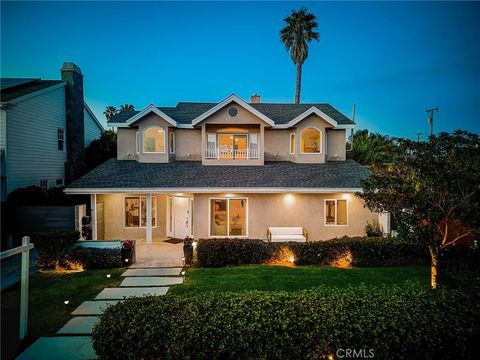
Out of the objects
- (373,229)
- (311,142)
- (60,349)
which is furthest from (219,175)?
(60,349)

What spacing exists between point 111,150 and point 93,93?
240 ft

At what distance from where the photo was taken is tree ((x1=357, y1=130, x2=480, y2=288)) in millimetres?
7039

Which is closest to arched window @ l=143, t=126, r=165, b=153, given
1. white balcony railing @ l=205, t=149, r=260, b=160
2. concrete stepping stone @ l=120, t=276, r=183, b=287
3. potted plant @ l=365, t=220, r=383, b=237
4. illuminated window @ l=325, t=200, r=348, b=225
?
white balcony railing @ l=205, t=149, r=260, b=160

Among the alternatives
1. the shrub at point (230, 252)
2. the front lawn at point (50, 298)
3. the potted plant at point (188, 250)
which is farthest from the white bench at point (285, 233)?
the front lawn at point (50, 298)

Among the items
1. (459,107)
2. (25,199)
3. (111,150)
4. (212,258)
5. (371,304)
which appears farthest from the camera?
(459,107)

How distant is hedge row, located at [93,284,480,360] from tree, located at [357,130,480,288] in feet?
9.00

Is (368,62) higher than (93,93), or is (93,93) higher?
(368,62)

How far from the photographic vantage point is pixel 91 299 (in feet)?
28.6

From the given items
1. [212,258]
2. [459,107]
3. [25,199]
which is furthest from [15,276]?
[459,107]

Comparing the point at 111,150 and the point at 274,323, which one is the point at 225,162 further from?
the point at 274,323

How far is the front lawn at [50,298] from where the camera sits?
6.89 m

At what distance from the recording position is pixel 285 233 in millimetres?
14812

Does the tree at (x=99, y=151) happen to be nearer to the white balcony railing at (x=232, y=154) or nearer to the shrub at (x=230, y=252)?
the white balcony railing at (x=232, y=154)

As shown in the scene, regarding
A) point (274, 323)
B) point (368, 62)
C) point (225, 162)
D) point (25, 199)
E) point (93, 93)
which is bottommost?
point (274, 323)
